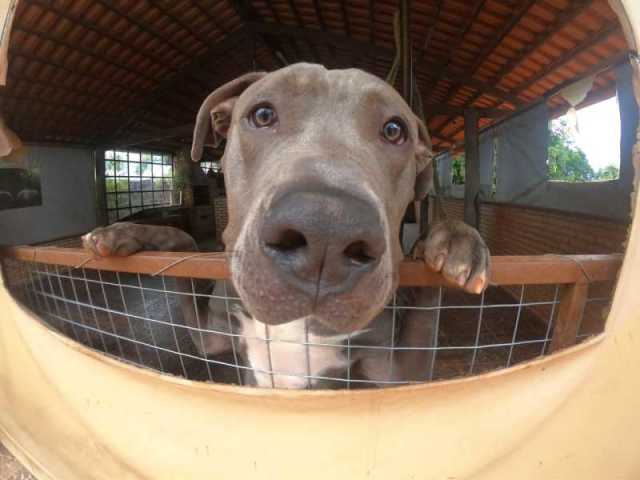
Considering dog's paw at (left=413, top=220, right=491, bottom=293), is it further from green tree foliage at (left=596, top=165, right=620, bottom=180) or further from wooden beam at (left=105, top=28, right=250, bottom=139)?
wooden beam at (left=105, top=28, right=250, bottom=139)

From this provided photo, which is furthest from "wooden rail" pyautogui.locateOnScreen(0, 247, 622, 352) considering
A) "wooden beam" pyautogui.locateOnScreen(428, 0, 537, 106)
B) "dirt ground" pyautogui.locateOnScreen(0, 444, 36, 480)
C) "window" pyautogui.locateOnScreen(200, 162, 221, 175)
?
"window" pyautogui.locateOnScreen(200, 162, 221, 175)

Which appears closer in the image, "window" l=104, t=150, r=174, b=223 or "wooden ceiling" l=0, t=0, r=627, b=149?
"wooden ceiling" l=0, t=0, r=627, b=149

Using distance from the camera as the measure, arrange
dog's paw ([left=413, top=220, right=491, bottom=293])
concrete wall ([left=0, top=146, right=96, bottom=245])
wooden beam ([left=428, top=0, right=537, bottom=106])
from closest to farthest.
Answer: dog's paw ([left=413, top=220, right=491, bottom=293]) < wooden beam ([left=428, top=0, right=537, bottom=106]) < concrete wall ([left=0, top=146, right=96, bottom=245])

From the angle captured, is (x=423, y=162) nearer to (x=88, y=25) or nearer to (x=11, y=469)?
(x=11, y=469)

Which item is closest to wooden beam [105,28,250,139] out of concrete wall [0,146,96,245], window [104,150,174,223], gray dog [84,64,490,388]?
concrete wall [0,146,96,245]

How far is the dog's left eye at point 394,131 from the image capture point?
6.11 ft

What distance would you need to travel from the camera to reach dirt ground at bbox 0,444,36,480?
2.27 meters

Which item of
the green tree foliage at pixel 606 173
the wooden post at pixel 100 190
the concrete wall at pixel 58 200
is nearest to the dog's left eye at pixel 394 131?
the green tree foliage at pixel 606 173

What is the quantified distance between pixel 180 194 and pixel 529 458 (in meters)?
16.7

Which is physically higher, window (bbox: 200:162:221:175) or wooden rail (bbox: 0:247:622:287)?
window (bbox: 200:162:221:175)

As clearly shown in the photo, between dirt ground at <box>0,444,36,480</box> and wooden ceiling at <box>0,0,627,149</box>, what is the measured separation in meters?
4.74

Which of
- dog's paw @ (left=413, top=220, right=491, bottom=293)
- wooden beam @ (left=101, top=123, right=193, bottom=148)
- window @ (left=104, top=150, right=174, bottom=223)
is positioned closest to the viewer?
dog's paw @ (left=413, top=220, right=491, bottom=293)

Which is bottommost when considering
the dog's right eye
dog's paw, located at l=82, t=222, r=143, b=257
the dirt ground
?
the dirt ground

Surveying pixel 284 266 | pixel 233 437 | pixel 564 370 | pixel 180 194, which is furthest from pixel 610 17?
pixel 180 194
